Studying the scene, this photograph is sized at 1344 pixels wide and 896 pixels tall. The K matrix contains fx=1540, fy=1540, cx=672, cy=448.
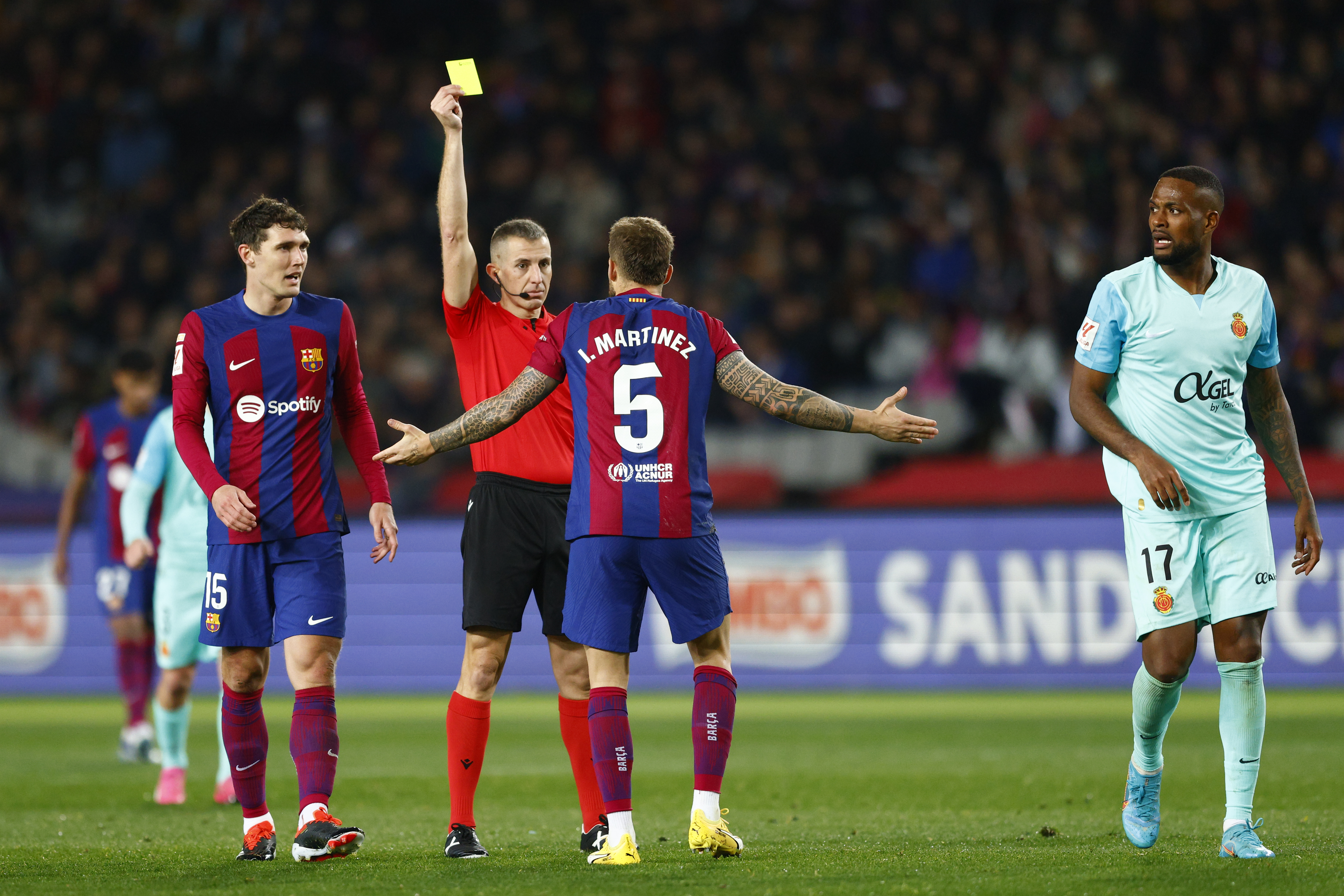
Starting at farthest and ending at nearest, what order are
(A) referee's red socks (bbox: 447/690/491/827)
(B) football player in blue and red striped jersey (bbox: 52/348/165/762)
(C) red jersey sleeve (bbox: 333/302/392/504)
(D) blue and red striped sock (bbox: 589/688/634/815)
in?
1. (B) football player in blue and red striped jersey (bbox: 52/348/165/762)
2. (C) red jersey sleeve (bbox: 333/302/392/504)
3. (A) referee's red socks (bbox: 447/690/491/827)
4. (D) blue and red striped sock (bbox: 589/688/634/815)

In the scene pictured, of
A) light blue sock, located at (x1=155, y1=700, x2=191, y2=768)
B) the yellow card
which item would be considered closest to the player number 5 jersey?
the yellow card

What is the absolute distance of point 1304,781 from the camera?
8000 millimetres

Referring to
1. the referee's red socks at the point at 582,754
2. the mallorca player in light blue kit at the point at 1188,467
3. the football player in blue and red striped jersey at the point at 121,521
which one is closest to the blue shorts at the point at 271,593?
the referee's red socks at the point at 582,754

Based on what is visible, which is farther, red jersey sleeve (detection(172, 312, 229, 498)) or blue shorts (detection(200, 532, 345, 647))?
red jersey sleeve (detection(172, 312, 229, 498))

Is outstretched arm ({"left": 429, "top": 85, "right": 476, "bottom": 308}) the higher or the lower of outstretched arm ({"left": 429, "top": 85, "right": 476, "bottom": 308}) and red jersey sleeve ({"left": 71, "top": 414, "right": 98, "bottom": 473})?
the higher

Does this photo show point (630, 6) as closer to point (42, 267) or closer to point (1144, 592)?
point (42, 267)

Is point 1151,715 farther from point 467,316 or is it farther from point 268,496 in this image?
point 268,496

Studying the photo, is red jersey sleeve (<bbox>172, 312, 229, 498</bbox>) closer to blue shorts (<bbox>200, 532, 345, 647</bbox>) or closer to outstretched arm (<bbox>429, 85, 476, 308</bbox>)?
blue shorts (<bbox>200, 532, 345, 647</bbox>)

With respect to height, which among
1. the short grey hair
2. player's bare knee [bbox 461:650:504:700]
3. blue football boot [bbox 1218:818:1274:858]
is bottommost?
blue football boot [bbox 1218:818:1274:858]

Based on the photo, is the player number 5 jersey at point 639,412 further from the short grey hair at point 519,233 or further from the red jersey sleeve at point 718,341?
the short grey hair at point 519,233

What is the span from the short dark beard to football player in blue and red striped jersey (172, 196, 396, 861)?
306 cm

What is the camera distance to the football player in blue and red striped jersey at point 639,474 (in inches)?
213

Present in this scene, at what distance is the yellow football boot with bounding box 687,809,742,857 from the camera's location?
539cm

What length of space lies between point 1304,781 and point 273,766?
19.7 feet
